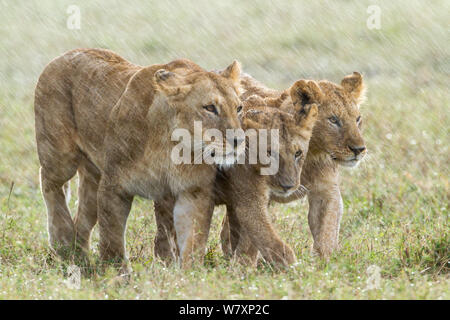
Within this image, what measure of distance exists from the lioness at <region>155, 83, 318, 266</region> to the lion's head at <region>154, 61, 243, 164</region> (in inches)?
10.1

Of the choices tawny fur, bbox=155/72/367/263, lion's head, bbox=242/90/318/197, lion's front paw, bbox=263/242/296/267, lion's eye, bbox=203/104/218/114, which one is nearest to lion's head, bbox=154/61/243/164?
lion's eye, bbox=203/104/218/114

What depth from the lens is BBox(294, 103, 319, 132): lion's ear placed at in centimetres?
550

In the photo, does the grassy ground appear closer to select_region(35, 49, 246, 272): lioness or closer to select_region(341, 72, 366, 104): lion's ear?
select_region(35, 49, 246, 272): lioness

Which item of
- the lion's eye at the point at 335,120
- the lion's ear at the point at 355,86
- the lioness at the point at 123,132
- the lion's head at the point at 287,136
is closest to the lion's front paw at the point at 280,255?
the lion's head at the point at 287,136

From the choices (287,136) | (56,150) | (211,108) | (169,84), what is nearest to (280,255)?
(287,136)

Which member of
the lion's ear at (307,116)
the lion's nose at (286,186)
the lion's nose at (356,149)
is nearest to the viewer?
the lion's nose at (286,186)

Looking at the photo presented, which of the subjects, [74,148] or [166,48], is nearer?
[74,148]

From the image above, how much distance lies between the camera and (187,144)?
210 inches

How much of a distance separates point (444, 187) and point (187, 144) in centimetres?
337

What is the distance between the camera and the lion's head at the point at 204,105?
518 cm

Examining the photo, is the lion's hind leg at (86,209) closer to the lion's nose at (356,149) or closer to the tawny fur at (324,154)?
the tawny fur at (324,154)

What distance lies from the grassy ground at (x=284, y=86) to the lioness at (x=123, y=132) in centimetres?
34
